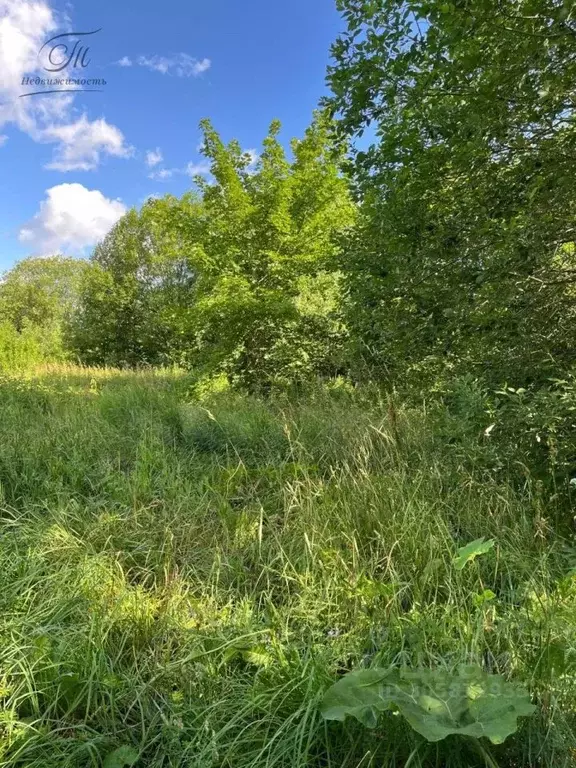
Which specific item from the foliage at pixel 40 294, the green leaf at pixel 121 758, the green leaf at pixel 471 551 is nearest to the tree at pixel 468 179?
the green leaf at pixel 471 551

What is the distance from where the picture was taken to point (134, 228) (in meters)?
18.3

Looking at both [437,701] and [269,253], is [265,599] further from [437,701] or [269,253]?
[269,253]

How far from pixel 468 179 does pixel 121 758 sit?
10.5ft

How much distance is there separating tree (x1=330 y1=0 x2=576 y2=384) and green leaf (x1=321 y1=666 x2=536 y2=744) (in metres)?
2.00

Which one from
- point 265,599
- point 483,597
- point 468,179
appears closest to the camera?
point 483,597

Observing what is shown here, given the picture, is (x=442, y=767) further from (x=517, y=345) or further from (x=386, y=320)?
(x=386, y=320)

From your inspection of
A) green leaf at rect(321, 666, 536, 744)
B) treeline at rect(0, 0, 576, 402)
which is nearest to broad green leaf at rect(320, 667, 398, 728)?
green leaf at rect(321, 666, 536, 744)

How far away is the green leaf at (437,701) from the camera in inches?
38.5

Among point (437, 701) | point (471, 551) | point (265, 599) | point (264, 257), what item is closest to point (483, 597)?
point (471, 551)

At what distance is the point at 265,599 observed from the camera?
1905mm

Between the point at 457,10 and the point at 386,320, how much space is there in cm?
172

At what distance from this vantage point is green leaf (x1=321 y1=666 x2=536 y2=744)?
978 millimetres

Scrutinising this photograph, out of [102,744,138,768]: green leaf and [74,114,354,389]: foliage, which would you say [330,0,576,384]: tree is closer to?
[102,744,138,768]: green leaf

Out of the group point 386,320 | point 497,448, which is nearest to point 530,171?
point 386,320
